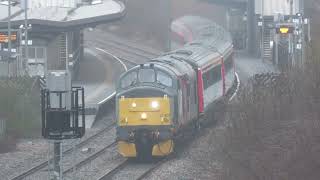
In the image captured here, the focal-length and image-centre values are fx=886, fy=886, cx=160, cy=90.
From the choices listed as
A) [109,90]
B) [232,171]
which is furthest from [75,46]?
[232,171]

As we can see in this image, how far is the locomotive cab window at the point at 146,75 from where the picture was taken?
24.1 meters

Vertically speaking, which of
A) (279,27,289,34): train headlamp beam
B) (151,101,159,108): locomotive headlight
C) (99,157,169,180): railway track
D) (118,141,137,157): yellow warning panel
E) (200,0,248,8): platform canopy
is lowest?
(99,157,169,180): railway track

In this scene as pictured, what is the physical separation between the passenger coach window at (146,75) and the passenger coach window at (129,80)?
167 mm

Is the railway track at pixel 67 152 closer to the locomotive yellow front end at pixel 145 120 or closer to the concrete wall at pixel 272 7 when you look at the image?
the locomotive yellow front end at pixel 145 120

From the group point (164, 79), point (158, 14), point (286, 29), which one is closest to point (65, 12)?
point (286, 29)

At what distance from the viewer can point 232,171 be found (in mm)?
17328

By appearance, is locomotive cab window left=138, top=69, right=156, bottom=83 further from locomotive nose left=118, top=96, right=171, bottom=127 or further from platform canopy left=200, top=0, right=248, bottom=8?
platform canopy left=200, top=0, right=248, bottom=8

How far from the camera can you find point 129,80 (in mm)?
24156

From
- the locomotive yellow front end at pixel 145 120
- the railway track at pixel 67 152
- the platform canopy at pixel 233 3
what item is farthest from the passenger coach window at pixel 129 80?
the platform canopy at pixel 233 3

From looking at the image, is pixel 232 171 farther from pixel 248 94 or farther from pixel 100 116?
pixel 100 116

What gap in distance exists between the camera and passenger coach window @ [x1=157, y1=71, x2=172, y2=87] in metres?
24.0

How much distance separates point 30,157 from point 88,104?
10035 millimetres

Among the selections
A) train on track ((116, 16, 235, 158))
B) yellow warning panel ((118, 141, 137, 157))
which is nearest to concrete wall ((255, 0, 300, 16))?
train on track ((116, 16, 235, 158))

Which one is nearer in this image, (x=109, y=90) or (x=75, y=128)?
(x=75, y=128)
